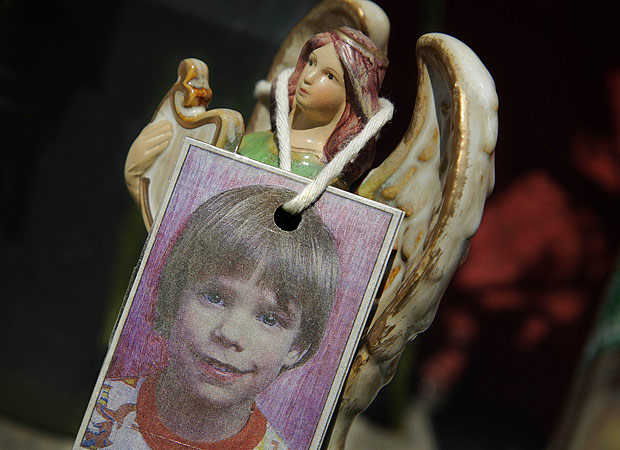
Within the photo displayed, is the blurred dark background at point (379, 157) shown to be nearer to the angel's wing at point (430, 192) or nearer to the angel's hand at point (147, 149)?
the angel's hand at point (147, 149)

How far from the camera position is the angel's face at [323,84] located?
23.7 inches

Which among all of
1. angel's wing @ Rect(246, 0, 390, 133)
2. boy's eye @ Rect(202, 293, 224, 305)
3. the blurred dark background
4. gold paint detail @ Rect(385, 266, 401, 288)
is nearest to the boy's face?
boy's eye @ Rect(202, 293, 224, 305)

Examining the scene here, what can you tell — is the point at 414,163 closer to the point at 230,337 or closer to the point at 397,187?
the point at 397,187

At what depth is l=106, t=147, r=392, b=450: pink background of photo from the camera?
0.52m

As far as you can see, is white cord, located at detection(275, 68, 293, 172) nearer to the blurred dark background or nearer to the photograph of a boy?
the photograph of a boy

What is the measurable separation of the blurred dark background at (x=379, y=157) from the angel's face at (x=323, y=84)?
48 centimetres

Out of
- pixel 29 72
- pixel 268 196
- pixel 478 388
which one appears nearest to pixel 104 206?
pixel 29 72

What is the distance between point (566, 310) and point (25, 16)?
1.54 meters

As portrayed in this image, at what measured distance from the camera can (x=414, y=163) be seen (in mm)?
596

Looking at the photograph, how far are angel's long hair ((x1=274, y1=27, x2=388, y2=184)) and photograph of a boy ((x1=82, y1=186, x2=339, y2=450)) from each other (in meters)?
0.11

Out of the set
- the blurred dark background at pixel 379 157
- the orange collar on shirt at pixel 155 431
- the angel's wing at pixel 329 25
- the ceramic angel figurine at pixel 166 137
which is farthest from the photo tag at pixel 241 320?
the blurred dark background at pixel 379 157

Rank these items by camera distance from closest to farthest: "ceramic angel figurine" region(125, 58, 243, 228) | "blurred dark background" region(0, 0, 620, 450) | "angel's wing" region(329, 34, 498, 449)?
1. "angel's wing" region(329, 34, 498, 449)
2. "ceramic angel figurine" region(125, 58, 243, 228)
3. "blurred dark background" region(0, 0, 620, 450)

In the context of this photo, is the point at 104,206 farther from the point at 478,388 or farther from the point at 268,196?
the point at 478,388

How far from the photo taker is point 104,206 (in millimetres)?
1333
